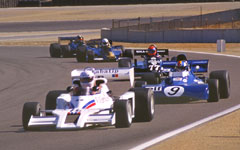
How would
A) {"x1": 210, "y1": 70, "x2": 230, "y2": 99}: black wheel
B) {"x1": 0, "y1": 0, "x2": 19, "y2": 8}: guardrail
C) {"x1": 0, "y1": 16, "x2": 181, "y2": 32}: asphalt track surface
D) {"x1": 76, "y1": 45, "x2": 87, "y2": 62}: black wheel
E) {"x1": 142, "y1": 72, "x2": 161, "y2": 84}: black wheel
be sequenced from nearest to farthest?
1. {"x1": 210, "y1": 70, "x2": 230, "y2": 99}: black wheel
2. {"x1": 142, "y1": 72, "x2": 161, "y2": 84}: black wheel
3. {"x1": 76, "y1": 45, "x2": 87, "y2": 62}: black wheel
4. {"x1": 0, "y1": 16, "x2": 181, "y2": 32}: asphalt track surface
5. {"x1": 0, "y1": 0, "x2": 19, "y2": 8}: guardrail

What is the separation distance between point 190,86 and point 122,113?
4786mm

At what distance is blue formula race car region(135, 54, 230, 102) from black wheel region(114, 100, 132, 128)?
14.5ft

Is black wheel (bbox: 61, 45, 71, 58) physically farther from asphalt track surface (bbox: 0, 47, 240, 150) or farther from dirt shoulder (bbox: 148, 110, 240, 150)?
dirt shoulder (bbox: 148, 110, 240, 150)

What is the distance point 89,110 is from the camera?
15188 millimetres

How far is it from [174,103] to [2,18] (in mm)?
79837

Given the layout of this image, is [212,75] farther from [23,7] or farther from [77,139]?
[23,7]

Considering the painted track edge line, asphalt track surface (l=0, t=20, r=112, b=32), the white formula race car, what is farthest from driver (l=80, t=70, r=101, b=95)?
asphalt track surface (l=0, t=20, r=112, b=32)

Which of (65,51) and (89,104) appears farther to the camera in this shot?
(65,51)

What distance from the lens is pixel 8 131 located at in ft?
50.8

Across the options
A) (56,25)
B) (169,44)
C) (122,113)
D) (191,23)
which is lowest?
(122,113)

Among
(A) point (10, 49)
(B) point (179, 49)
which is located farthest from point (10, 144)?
(A) point (10, 49)

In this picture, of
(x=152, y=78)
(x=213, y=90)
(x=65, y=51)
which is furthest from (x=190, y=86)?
(x=65, y=51)

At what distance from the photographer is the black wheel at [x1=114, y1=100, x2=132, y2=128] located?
14.9 metres

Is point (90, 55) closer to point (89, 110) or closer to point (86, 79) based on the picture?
point (86, 79)
